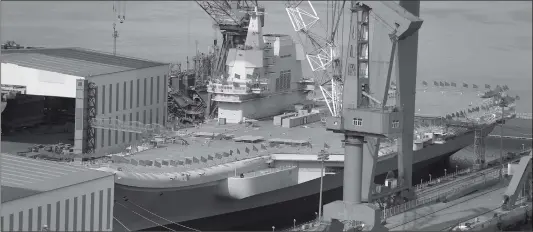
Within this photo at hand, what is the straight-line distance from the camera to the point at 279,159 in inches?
1292

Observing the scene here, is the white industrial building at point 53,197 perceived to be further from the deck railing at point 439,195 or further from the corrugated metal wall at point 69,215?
the deck railing at point 439,195

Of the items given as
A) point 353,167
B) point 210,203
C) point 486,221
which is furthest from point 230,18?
point 353,167

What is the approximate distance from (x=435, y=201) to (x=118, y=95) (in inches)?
416

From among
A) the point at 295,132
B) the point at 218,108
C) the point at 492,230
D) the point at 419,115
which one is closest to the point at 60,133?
the point at 218,108

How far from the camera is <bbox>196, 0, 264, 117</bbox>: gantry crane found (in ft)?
133

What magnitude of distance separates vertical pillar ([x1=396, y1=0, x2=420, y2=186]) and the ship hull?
3.60 m

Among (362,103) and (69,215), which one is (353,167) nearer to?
(362,103)

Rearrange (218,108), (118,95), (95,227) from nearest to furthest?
1. (95,227)
2. (118,95)
3. (218,108)

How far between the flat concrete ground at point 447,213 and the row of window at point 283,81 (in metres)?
10.0

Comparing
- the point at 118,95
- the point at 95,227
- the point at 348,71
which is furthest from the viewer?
the point at 118,95

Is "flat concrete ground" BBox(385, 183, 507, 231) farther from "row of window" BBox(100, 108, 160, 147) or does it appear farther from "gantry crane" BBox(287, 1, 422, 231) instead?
"row of window" BBox(100, 108, 160, 147)

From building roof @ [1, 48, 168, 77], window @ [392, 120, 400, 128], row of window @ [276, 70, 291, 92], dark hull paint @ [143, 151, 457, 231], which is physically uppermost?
building roof @ [1, 48, 168, 77]

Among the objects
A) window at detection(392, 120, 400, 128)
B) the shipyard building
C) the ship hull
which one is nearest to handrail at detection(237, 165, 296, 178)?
the ship hull

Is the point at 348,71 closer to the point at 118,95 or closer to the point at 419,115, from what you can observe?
the point at 118,95
